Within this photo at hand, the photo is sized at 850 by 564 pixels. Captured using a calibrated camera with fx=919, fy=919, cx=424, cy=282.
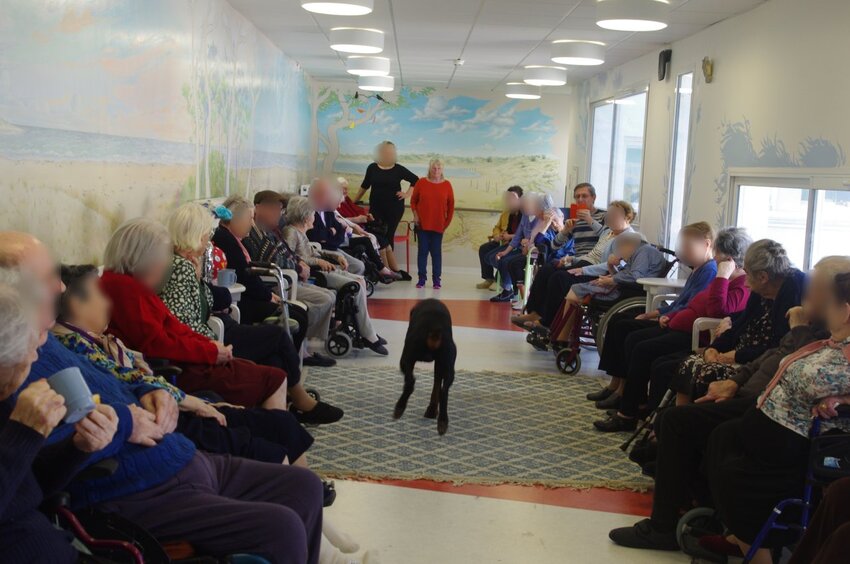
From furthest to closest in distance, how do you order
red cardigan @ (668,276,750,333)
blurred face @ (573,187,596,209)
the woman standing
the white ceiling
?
the woman standing → blurred face @ (573,187,596,209) → the white ceiling → red cardigan @ (668,276,750,333)

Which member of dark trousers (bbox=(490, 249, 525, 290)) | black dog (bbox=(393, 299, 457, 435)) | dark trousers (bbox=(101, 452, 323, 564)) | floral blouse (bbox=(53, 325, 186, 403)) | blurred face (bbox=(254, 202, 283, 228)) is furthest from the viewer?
dark trousers (bbox=(490, 249, 525, 290))

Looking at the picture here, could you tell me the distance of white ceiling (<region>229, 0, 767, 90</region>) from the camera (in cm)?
710

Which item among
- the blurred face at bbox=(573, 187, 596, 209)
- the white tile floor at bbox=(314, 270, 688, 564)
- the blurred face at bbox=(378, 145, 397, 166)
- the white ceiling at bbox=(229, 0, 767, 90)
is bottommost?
the white tile floor at bbox=(314, 270, 688, 564)

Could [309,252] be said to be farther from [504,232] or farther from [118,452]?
[118,452]

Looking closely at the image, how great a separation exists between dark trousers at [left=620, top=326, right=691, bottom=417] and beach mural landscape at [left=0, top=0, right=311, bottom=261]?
2950mm

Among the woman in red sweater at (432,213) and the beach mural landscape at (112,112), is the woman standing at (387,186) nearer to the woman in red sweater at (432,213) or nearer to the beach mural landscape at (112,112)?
the woman in red sweater at (432,213)

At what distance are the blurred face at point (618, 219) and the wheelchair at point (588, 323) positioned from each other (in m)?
0.49

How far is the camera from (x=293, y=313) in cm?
606

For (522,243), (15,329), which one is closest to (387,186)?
(522,243)

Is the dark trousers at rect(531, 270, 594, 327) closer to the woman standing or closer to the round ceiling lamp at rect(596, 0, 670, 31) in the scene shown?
the round ceiling lamp at rect(596, 0, 670, 31)

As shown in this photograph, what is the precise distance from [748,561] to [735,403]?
753 millimetres

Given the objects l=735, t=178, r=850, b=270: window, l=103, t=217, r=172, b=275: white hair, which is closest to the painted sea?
l=103, t=217, r=172, b=275: white hair

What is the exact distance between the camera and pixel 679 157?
889cm

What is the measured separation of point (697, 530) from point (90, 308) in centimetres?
248
